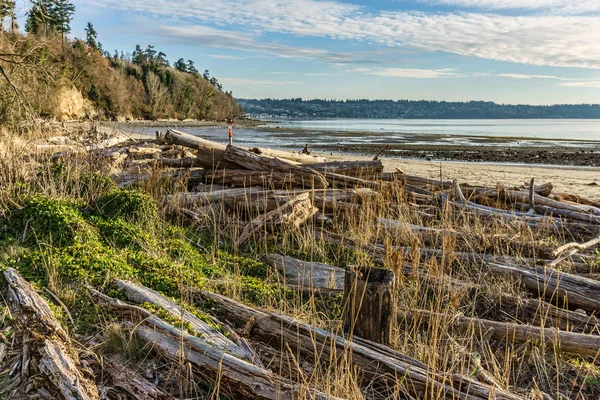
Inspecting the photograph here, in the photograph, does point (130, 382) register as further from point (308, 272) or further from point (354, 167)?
point (354, 167)

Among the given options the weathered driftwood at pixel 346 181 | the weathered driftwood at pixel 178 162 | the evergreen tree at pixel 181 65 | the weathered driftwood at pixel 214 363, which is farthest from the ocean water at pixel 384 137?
the evergreen tree at pixel 181 65

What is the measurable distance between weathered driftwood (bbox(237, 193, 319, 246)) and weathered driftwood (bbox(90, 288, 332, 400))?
303cm

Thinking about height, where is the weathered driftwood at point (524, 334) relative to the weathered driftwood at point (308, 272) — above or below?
below

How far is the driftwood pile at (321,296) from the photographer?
2.85 metres

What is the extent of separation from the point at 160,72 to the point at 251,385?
108226mm

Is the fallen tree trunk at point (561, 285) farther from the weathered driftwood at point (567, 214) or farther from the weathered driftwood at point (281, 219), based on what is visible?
the weathered driftwood at point (567, 214)

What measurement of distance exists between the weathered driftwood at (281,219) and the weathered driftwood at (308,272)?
2.41ft

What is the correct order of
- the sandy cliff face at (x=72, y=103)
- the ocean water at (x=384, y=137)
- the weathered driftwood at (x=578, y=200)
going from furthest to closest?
the sandy cliff face at (x=72, y=103)
the ocean water at (x=384, y=137)
the weathered driftwood at (x=578, y=200)

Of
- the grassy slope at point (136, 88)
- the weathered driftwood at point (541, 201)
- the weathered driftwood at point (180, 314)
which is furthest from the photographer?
the grassy slope at point (136, 88)

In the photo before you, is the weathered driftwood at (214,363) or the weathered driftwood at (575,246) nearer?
the weathered driftwood at (214,363)

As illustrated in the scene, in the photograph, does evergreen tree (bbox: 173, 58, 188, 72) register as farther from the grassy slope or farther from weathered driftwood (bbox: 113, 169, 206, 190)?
weathered driftwood (bbox: 113, 169, 206, 190)

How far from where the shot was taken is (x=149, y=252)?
16.1ft

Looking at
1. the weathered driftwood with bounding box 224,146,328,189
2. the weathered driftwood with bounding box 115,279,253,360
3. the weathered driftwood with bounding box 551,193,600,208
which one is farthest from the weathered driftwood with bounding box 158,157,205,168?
the weathered driftwood with bounding box 551,193,600,208

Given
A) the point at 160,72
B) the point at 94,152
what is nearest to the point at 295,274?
the point at 94,152
